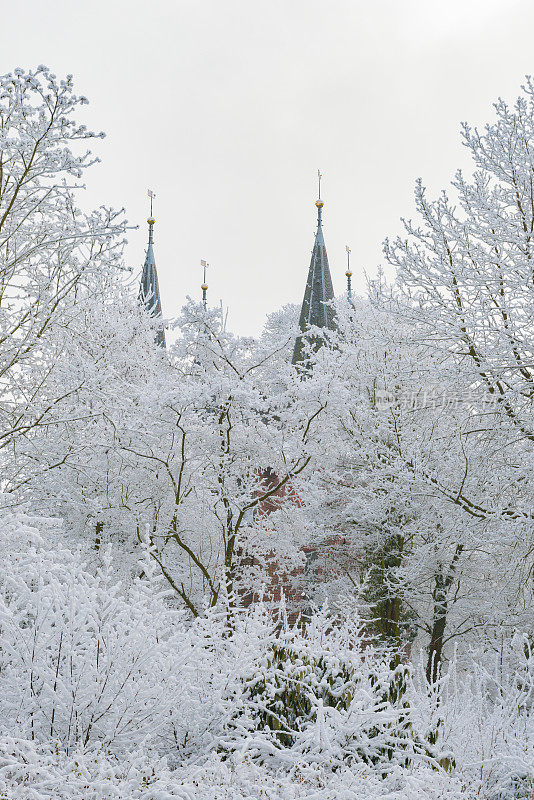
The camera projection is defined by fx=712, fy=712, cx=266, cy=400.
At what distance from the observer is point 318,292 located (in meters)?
24.2

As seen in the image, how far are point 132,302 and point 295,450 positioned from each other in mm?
10591

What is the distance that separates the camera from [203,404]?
1006 centimetres

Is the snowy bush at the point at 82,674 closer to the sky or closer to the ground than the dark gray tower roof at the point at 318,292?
closer to the ground

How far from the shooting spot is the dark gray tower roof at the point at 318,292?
22.9m

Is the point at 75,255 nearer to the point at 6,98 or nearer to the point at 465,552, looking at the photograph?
the point at 6,98

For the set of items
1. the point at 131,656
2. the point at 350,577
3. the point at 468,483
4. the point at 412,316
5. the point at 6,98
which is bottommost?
the point at 350,577

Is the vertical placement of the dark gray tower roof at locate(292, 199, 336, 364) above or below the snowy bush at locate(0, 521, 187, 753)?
above

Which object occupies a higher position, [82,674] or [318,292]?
[318,292]

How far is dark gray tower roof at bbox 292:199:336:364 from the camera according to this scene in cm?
2291

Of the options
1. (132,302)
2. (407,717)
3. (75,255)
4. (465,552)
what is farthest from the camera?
(132,302)

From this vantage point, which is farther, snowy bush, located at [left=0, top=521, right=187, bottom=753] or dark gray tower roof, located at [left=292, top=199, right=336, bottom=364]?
dark gray tower roof, located at [left=292, top=199, right=336, bottom=364]

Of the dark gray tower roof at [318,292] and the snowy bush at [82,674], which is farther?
the dark gray tower roof at [318,292]

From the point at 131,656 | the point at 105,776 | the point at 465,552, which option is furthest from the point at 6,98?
the point at 465,552

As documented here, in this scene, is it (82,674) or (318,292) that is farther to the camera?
(318,292)
